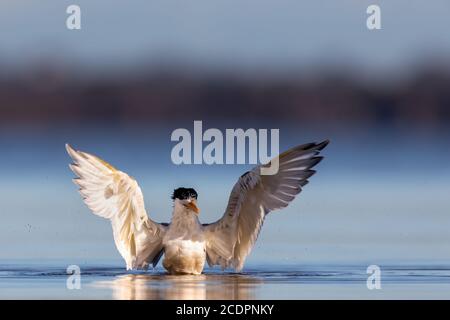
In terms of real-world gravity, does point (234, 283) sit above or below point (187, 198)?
below

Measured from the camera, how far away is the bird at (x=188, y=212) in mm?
15055

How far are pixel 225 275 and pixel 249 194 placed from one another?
809mm

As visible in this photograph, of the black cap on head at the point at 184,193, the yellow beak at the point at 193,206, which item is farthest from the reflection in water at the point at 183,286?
the black cap on head at the point at 184,193

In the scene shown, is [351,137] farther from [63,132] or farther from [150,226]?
[150,226]

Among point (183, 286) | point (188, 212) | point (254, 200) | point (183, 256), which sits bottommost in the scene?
point (183, 286)

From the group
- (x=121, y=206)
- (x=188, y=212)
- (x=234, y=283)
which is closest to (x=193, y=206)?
(x=188, y=212)

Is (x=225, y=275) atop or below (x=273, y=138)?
below

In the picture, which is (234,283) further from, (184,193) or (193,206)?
(184,193)

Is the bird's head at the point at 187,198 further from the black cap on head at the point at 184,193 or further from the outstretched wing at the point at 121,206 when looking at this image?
the outstretched wing at the point at 121,206

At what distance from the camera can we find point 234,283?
46.6 ft

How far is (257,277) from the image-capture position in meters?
14.8

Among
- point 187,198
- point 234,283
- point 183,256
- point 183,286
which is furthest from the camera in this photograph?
point 187,198

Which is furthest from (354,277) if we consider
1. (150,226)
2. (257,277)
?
(150,226)

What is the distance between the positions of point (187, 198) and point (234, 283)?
1313 mm
